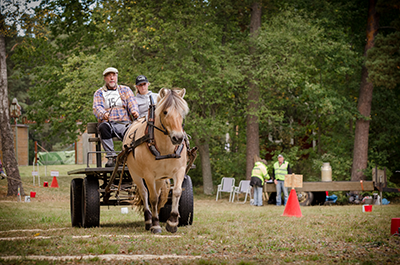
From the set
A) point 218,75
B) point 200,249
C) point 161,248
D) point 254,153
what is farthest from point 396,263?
point 254,153

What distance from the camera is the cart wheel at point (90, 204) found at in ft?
27.1

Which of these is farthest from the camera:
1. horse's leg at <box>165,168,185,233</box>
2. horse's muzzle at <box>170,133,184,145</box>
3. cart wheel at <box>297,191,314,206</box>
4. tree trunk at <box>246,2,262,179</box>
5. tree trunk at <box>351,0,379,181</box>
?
tree trunk at <box>246,2,262,179</box>

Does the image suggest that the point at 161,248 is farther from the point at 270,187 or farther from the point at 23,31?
the point at 23,31

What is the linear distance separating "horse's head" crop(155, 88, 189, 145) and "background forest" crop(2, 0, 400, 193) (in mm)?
11734

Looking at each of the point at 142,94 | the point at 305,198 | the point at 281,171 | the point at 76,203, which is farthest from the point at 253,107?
the point at 76,203

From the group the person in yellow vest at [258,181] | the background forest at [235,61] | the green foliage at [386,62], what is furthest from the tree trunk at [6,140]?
the green foliage at [386,62]

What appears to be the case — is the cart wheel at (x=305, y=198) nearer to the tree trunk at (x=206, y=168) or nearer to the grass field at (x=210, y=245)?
the tree trunk at (x=206, y=168)

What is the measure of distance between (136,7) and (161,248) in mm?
16181

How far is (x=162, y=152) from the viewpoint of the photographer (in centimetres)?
700

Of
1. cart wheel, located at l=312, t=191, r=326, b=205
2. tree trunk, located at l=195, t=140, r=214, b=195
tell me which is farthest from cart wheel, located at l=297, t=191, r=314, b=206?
tree trunk, located at l=195, t=140, r=214, b=195

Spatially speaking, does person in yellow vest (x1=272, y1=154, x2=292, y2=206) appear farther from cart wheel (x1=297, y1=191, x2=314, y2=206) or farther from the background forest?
the background forest

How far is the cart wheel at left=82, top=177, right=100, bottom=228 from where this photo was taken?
8.25 m

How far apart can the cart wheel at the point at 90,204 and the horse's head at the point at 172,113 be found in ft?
7.49

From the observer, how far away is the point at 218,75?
787 inches
